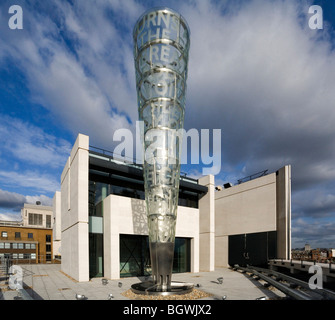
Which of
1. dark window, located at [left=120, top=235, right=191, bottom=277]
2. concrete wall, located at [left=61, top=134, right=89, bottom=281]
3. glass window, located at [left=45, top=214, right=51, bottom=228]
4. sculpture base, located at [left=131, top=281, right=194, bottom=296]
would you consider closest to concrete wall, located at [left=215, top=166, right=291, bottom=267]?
dark window, located at [left=120, top=235, right=191, bottom=277]

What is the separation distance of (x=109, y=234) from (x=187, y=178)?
13.6 meters

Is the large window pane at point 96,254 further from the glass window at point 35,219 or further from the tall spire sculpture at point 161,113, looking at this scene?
the glass window at point 35,219

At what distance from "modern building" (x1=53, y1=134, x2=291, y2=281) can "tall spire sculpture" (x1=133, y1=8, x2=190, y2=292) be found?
841 cm

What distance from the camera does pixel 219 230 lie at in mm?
41031

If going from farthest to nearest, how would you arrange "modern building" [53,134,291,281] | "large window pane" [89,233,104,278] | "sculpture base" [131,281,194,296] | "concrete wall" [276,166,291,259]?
"concrete wall" [276,166,291,259]
"large window pane" [89,233,104,278]
"modern building" [53,134,291,281]
"sculpture base" [131,281,194,296]

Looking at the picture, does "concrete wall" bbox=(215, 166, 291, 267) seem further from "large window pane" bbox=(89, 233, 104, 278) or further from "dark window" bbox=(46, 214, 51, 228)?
"dark window" bbox=(46, 214, 51, 228)

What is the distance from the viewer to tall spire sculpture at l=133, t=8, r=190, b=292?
16.2 metres

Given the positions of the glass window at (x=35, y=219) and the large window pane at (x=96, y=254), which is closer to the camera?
the large window pane at (x=96, y=254)

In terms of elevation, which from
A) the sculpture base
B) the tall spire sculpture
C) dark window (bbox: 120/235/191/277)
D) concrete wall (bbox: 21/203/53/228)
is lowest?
concrete wall (bbox: 21/203/53/228)

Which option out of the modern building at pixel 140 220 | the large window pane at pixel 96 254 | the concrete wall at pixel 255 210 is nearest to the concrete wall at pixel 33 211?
the modern building at pixel 140 220

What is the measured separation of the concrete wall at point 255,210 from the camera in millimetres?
30953

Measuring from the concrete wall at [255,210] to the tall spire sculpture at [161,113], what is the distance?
19850 mm

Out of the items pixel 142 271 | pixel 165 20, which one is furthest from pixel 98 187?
pixel 165 20

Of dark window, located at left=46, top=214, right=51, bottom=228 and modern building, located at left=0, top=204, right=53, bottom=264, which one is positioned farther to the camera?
dark window, located at left=46, top=214, right=51, bottom=228
